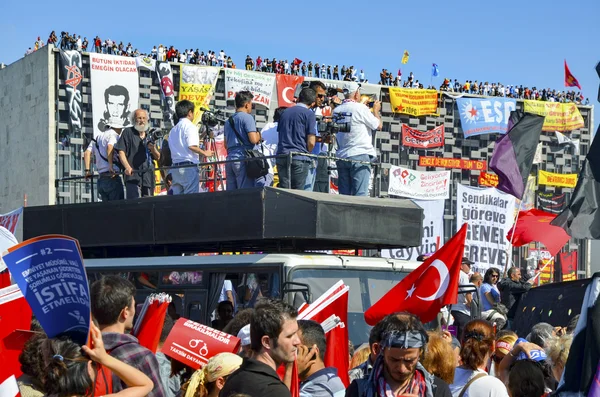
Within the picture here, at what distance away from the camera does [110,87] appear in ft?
116

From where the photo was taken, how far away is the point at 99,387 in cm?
519

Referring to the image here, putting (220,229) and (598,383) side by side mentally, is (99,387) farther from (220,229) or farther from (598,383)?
(220,229)

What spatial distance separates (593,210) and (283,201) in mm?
3963

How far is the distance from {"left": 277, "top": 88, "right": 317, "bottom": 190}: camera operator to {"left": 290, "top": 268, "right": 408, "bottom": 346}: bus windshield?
1.07 m

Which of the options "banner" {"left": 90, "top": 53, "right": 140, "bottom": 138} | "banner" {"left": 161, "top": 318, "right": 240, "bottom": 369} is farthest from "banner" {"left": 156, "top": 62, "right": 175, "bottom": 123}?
"banner" {"left": 161, "top": 318, "right": 240, "bottom": 369}

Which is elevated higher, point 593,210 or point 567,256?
point 593,210

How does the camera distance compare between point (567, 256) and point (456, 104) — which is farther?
point (456, 104)

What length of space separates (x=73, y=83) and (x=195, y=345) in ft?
98.2

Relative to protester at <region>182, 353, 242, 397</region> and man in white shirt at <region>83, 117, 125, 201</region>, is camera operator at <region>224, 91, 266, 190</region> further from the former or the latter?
protester at <region>182, 353, 242, 397</region>

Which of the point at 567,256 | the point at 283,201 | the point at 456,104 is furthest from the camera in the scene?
the point at 456,104

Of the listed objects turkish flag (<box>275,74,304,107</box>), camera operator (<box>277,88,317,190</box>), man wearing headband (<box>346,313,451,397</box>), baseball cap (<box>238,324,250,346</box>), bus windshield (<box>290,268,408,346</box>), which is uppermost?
turkish flag (<box>275,74,304,107</box>)

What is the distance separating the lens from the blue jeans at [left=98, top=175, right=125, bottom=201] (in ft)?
44.0

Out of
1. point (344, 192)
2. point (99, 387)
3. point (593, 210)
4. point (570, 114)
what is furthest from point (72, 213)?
point (570, 114)

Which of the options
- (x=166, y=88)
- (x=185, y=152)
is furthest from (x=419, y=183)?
(x=185, y=152)
